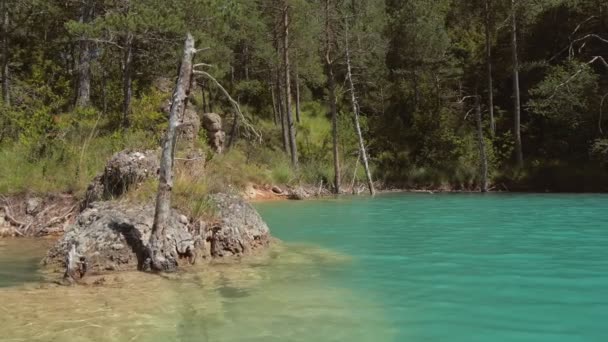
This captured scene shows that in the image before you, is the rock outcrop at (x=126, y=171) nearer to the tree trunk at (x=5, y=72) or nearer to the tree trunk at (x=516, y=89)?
the tree trunk at (x=5, y=72)

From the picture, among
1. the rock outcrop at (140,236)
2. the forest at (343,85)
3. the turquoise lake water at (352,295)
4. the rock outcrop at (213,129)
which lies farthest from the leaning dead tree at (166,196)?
the rock outcrop at (213,129)

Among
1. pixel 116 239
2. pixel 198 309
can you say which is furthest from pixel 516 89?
pixel 198 309

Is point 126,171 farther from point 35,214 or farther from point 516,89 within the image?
point 516,89

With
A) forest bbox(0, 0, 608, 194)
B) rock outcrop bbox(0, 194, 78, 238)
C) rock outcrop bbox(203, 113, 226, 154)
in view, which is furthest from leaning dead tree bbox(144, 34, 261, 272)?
rock outcrop bbox(203, 113, 226, 154)

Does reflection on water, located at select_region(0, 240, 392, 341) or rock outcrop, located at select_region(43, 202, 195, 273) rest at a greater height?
rock outcrop, located at select_region(43, 202, 195, 273)

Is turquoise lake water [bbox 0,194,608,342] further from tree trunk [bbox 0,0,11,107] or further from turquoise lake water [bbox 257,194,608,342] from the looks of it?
tree trunk [bbox 0,0,11,107]

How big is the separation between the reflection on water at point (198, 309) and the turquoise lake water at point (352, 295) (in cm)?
1

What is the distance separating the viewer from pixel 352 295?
629 centimetres

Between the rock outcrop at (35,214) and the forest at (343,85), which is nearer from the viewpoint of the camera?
the rock outcrop at (35,214)

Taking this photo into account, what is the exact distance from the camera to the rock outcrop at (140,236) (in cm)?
793

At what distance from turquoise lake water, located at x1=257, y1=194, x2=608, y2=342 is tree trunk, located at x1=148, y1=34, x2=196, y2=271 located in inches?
91.7

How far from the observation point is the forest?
1952cm

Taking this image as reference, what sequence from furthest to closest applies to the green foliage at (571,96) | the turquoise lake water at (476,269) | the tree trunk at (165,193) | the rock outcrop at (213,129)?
the green foliage at (571,96) → the rock outcrop at (213,129) → the tree trunk at (165,193) → the turquoise lake water at (476,269)

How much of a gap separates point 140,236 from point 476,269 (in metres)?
4.68
